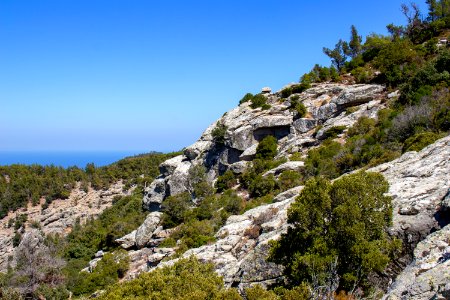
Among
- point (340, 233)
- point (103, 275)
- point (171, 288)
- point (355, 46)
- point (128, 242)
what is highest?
point (355, 46)

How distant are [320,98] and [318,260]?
1395 inches

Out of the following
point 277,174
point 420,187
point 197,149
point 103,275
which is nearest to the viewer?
point 420,187

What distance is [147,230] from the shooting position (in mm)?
30484

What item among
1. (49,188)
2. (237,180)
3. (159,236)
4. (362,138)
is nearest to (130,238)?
(159,236)

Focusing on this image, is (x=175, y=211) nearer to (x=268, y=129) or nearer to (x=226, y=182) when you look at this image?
(x=226, y=182)

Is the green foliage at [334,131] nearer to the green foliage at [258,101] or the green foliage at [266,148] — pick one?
the green foliage at [266,148]

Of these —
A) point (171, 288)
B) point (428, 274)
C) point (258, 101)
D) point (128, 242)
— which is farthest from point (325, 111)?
point (428, 274)

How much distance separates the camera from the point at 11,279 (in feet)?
95.6

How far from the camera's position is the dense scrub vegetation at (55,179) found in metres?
60.9

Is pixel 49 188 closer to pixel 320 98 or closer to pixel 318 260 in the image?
pixel 320 98

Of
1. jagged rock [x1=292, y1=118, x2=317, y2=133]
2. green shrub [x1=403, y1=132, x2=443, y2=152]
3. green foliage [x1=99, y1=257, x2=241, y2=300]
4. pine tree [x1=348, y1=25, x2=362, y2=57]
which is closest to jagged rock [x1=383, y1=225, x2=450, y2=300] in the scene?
green foliage [x1=99, y1=257, x2=241, y2=300]

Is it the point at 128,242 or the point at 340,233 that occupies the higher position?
the point at 340,233

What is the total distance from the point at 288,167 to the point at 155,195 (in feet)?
63.2

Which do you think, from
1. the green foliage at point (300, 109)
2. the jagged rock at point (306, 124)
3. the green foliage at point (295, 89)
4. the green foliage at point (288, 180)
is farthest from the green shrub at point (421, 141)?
the green foliage at point (295, 89)
